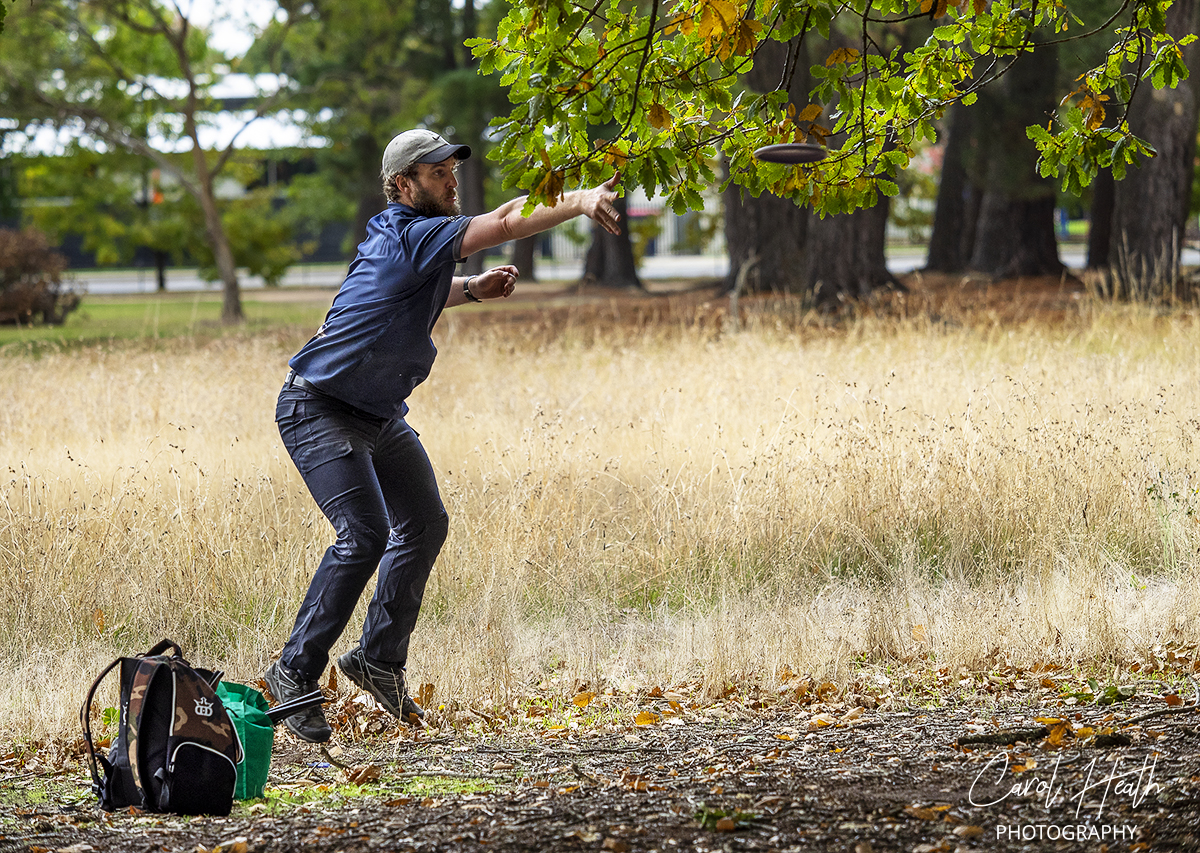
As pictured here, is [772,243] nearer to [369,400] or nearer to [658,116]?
[658,116]

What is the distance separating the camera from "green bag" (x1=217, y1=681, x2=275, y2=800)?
3.59 m

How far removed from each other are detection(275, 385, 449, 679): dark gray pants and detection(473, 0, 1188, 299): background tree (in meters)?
1.06

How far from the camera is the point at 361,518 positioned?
390cm

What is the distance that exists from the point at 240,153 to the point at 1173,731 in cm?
3402

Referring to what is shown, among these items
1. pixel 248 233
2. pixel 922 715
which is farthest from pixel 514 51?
pixel 248 233

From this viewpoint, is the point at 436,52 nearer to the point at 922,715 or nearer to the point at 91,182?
the point at 91,182

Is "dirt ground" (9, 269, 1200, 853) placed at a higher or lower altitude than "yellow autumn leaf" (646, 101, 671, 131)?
lower

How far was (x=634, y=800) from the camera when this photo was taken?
331 cm

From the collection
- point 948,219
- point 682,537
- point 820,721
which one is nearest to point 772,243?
point 948,219

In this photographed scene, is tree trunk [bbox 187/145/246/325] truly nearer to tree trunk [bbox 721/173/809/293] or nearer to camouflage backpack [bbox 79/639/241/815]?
tree trunk [bbox 721/173/809/293]

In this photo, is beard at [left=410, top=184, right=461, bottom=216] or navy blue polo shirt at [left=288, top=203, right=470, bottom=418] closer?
navy blue polo shirt at [left=288, top=203, right=470, bottom=418]

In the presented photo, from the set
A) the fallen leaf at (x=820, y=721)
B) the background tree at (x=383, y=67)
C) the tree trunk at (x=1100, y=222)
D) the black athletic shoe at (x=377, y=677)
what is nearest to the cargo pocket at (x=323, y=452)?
the black athletic shoe at (x=377, y=677)
